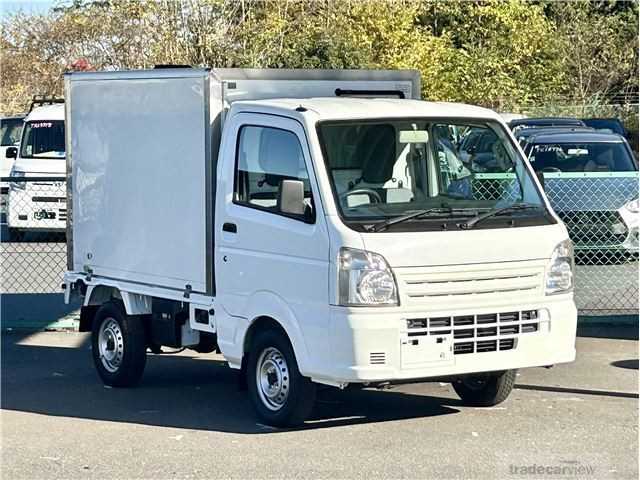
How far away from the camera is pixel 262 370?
27.7 feet

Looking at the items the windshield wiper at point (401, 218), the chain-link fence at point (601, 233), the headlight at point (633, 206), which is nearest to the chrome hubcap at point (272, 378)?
the windshield wiper at point (401, 218)

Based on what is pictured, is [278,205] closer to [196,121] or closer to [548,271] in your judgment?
[196,121]

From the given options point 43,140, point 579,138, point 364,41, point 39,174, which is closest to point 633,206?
point 579,138

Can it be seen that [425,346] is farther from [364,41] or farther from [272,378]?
[364,41]

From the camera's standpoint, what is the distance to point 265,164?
28.0ft

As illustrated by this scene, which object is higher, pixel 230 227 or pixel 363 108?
pixel 363 108

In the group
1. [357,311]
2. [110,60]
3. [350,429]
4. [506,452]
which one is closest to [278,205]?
[357,311]

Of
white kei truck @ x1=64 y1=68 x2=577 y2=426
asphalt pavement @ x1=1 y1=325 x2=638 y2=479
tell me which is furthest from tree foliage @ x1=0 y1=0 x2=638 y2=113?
asphalt pavement @ x1=1 y1=325 x2=638 y2=479

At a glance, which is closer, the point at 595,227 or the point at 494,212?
the point at 494,212

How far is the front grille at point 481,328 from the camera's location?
25.5ft

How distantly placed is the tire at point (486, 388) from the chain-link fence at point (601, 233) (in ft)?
12.6

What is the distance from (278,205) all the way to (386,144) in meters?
1.03

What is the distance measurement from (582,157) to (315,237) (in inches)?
435

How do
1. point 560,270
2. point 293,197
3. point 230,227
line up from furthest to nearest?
point 230,227 < point 560,270 < point 293,197
